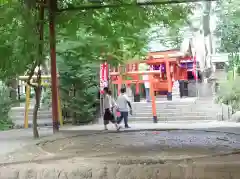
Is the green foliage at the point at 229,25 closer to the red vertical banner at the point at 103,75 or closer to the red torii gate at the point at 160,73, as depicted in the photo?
the red torii gate at the point at 160,73

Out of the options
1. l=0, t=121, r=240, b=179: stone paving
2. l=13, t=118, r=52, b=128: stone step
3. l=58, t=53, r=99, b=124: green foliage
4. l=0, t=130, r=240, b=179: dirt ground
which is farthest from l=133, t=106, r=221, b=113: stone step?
l=0, t=130, r=240, b=179: dirt ground

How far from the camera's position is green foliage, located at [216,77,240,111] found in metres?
21.0

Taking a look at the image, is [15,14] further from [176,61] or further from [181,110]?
[176,61]

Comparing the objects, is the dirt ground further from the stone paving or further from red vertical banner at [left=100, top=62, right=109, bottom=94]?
red vertical banner at [left=100, top=62, right=109, bottom=94]

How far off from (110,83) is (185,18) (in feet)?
32.2

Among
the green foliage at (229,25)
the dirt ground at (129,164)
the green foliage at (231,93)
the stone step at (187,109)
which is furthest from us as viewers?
the green foliage at (229,25)

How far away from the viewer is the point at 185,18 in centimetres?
1258

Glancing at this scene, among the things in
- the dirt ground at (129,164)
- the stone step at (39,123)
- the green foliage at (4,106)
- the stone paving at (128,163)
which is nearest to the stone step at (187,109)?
the stone step at (39,123)

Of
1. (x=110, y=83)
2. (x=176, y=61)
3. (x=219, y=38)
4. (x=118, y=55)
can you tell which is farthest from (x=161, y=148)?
(x=219, y=38)

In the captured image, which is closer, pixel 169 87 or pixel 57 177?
pixel 57 177

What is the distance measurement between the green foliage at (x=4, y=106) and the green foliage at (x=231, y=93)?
1095 centimetres

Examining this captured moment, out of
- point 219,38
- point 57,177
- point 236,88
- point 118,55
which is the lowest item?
point 57,177

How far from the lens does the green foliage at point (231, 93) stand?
69.0 feet

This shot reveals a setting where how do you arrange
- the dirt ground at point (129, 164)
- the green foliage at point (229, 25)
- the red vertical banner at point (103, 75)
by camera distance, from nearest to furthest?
the dirt ground at point (129, 164), the red vertical banner at point (103, 75), the green foliage at point (229, 25)
